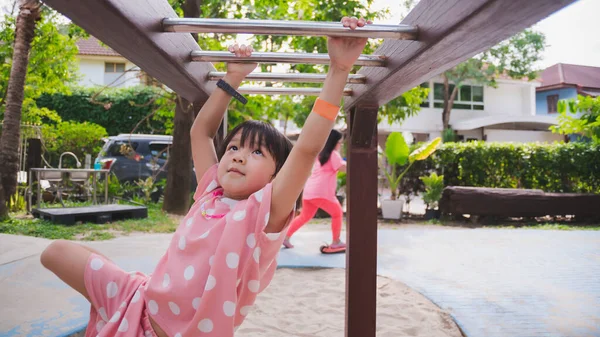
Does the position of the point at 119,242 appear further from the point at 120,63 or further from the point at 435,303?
the point at 120,63

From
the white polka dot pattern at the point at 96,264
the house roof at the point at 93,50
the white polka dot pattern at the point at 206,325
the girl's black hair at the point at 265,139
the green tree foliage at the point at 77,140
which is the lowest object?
the white polka dot pattern at the point at 206,325

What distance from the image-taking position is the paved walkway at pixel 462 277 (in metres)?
2.36

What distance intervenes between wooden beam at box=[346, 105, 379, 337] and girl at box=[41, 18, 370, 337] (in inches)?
17.3

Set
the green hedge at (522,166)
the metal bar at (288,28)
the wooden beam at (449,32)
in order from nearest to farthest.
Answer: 1. the wooden beam at (449,32)
2. the metal bar at (288,28)
3. the green hedge at (522,166)

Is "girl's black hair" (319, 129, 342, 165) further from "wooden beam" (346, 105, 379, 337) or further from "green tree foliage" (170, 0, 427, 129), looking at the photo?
"wooden beam" (346, 105, 379, 337)

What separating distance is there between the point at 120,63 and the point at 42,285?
2300 cm

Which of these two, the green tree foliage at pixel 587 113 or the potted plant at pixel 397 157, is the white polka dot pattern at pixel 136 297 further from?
the potted plant at pixel 397 157

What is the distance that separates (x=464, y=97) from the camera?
882 inches

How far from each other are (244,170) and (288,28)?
18.0 inches

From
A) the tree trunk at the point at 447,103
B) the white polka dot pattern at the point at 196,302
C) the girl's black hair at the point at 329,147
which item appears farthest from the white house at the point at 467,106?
the white polka dot pattern at the point at 196,302

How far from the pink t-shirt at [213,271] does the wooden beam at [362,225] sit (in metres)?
0.50

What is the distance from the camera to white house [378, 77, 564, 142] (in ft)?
66.3

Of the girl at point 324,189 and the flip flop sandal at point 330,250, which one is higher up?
the girl at point 324,189

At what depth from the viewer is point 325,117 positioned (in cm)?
112
